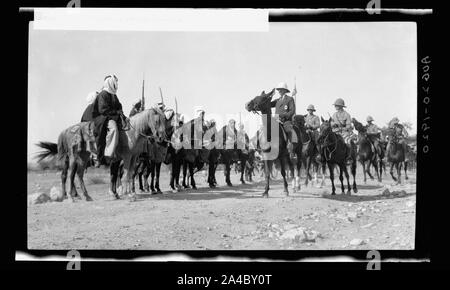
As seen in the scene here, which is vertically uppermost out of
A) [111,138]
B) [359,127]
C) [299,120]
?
[299,120]

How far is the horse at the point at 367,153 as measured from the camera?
35.6 feet

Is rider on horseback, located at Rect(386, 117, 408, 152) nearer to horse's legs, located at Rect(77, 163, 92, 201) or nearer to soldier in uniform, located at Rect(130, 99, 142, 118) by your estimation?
soldier in uniform, located at Rect(130, 99, 142, 118)

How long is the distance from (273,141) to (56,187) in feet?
14.3

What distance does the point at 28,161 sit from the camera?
9945 millimetres

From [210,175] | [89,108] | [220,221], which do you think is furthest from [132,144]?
[220,221]

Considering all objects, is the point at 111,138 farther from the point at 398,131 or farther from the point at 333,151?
the point at 398,131

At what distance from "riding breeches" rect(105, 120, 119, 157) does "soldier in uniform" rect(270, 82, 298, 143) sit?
314 cm

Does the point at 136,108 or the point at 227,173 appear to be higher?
the point at 136,108

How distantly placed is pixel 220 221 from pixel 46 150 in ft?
11.8

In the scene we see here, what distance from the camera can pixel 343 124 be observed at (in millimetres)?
10836

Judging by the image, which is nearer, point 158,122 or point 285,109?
point 285,109

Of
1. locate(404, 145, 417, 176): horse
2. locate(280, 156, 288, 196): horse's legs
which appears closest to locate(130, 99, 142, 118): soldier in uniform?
locate(280, 156, 288, 196): horse's legs

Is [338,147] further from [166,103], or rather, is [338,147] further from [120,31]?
[120,31]
